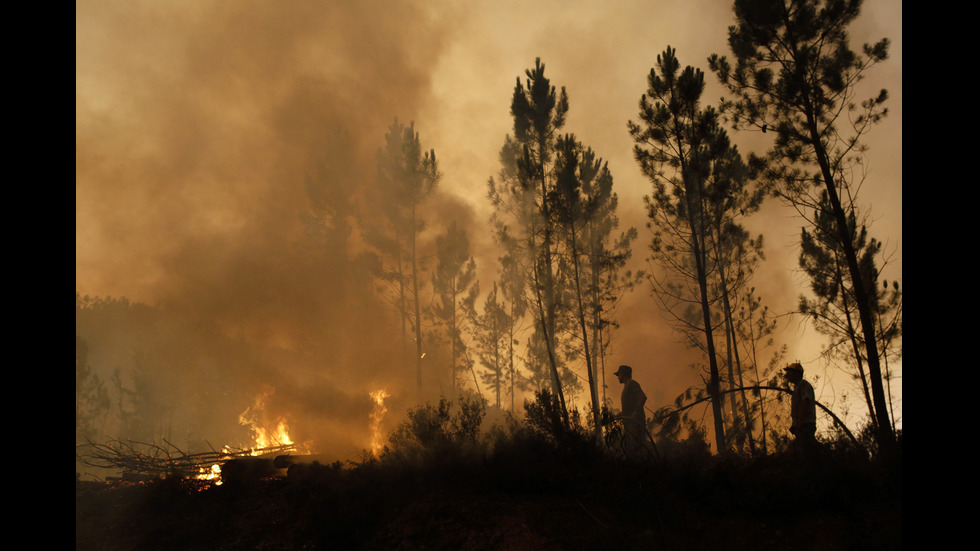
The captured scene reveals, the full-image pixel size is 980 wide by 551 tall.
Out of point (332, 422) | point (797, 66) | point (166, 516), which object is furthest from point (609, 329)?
point (166, 516)

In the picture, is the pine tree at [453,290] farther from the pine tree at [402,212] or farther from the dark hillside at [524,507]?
the dark hillside at [524,507]

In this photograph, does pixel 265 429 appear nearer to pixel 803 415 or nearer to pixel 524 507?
pixel 524 507

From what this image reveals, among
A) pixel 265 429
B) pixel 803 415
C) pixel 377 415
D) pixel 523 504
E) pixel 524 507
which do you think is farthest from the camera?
pixel 265 429

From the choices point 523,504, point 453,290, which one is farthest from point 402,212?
point 523,504

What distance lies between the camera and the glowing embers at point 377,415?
19217mm

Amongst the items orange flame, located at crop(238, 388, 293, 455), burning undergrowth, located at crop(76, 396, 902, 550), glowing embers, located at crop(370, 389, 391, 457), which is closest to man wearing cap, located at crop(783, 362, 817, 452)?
burning undergrowth, located at crop(76, 396, 902, 550)

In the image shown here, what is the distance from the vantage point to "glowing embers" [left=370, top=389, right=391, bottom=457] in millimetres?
19217

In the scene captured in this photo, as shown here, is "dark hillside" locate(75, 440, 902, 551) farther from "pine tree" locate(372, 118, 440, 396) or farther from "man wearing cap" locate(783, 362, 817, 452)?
"pine tree" locate(372, 118, 440, 396)

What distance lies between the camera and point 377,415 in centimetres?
2095

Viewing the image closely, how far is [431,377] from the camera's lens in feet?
99.3

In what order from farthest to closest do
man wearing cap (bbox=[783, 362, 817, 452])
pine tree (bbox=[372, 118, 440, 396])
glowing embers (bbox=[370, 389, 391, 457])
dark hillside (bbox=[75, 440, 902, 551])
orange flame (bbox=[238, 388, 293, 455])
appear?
1. pine tree (bbox=[372, 118, 440, 396])
2. orange flame (bbox=[238, 388, 293, 455])
3. glowing embers (bbox=[370, 389, 391, 457])
4. man wearing cap (bbox=[783, 362, 817, 452])
5. dark hillside (bbox=[75, 440, 902, 551])
